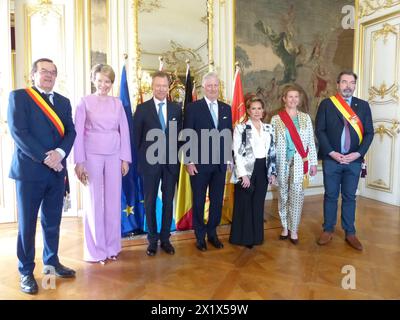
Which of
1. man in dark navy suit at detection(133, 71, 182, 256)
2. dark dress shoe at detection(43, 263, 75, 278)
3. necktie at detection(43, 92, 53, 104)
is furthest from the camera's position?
man in dark navy suit at detection(133, 71, 182, 256)

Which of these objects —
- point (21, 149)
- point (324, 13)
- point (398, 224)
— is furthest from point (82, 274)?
point (324, 13)

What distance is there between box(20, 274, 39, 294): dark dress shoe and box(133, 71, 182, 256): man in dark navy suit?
0.91 m

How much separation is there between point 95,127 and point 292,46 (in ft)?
11.5

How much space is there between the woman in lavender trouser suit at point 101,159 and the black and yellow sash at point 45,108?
278 millimetres

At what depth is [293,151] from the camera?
306 cm

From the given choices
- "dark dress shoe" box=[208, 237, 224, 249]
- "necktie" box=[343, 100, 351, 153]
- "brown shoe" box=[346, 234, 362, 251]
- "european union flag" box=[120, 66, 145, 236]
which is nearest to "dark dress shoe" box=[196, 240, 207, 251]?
"dark dress shoe" box=[208, 237, 224, 249]

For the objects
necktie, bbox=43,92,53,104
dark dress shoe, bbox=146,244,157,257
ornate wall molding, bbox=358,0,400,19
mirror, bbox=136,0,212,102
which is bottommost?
dark dress shoe, bbox=146,244,157,257

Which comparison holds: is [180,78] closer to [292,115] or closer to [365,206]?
[292,115]

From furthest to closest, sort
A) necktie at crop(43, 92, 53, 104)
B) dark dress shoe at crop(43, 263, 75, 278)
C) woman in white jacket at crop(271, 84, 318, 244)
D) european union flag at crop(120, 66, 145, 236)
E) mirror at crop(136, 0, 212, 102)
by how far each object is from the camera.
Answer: mirror at crop(136, 0, 212, 102), european union flag at crop(120, 66, 145, 236), woman in white jacket at crop(271, 84, 318, 244), dark dress shoe at crop(43, 263, 75, 278), necktie at crop(43, 92, 53, 104)

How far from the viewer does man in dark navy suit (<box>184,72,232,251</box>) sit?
2.91m

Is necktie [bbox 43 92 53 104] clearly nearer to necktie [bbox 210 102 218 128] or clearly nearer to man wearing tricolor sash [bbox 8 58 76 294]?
man wearing tricolor sash [bbox 8 58 76 294]

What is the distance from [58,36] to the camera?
394 cm

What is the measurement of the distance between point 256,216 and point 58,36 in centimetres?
291

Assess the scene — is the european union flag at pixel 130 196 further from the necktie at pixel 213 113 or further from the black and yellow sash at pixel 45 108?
the black and yellow sash at pixel 45 108
